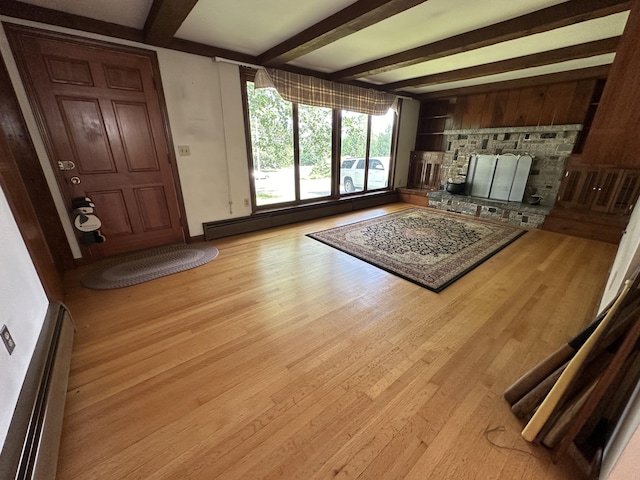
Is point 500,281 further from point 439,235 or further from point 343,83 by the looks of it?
point 343,83

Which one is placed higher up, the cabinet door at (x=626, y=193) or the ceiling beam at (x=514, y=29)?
the ceiling beam at (x=514, y=29)

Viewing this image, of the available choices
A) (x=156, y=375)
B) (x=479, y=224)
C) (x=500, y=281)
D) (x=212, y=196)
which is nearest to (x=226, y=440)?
(x=156, y=375)

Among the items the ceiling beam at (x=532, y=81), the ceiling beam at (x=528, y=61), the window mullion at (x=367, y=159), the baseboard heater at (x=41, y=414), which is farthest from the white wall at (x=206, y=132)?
the ceiling beam at (x=532, y=81)

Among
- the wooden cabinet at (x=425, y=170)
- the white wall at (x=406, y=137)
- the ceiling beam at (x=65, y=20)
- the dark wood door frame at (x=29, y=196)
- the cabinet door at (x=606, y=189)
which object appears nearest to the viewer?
the dark wood door frame at (x=29, y=196)

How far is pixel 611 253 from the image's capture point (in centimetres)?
321

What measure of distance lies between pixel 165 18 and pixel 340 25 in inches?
57.4

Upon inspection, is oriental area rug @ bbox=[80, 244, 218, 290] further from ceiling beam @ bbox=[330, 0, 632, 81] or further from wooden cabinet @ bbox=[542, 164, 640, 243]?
wooden cabinet @ bbox=[542, 164, 640, 243]

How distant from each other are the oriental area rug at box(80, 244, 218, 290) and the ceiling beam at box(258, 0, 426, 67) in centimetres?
248

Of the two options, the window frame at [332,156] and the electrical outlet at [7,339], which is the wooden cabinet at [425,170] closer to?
the window frame at [332,156]

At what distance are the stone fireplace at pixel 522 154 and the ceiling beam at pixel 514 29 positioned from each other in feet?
8.96

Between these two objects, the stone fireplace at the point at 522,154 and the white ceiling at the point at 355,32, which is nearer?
the white ceiling at the point at 355,32

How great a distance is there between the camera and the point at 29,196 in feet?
7.63

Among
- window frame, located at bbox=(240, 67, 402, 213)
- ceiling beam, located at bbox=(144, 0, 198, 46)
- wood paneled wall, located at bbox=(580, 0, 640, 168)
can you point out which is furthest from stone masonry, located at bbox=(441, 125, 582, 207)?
ceiling beam, located at bbox=(144, 0, 198, 46)

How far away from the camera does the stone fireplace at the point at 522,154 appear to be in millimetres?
4191
